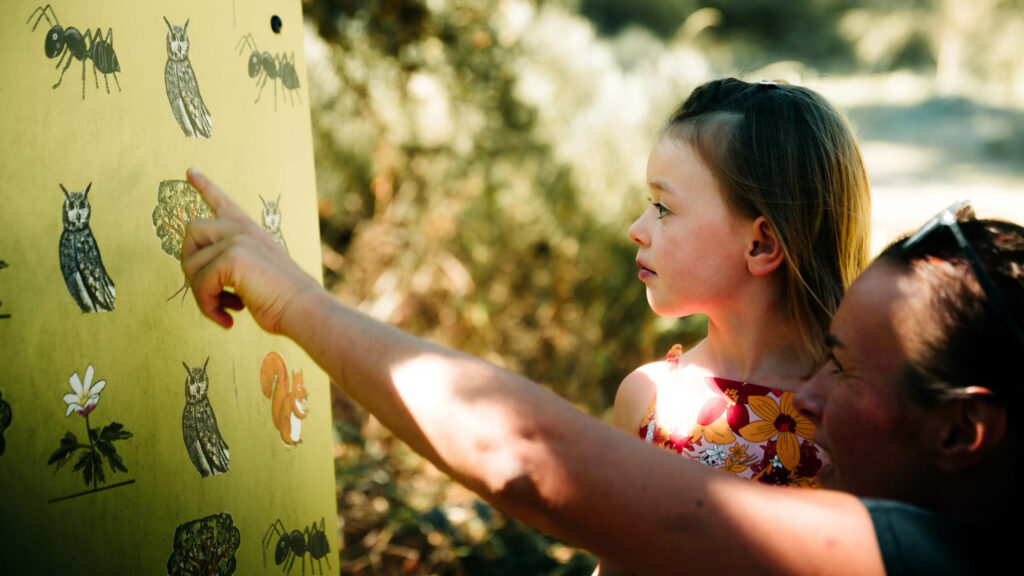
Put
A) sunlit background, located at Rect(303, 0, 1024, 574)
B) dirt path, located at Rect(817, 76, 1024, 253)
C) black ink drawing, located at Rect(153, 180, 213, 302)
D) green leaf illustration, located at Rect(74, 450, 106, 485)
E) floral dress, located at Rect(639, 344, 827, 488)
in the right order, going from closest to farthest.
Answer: green leaf illustration, located at Rect(74, 450, 106, 485), black ink drawing, located at Rect(153, 180, 213, 302), floral dress, located at Rect(639, 344, 827, 488), sunlit background, located at Rect(303, 0, 1024, 574), dirt path, located at Rect(817, 76, 1024, 253)

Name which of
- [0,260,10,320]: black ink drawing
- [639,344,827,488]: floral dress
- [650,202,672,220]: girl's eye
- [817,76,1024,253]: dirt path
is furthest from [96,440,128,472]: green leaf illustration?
[817,76,1024,253]: dirt path

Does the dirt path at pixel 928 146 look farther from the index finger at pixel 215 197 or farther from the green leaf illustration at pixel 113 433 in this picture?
the green leaf illustration at pixel 113 433

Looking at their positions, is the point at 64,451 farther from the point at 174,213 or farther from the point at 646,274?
the point at 646,274

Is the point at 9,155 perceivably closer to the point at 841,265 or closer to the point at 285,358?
the point at 285,358

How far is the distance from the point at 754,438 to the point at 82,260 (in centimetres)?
126

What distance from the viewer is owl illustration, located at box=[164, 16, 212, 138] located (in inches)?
57.0

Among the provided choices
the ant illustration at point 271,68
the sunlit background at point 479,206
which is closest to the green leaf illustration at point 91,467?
the ant illustration at point 271,68

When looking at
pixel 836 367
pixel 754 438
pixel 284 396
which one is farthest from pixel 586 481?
pixel 284 396

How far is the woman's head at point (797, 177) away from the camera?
162 centimetres

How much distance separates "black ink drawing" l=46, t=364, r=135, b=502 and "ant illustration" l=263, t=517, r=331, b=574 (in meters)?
0.42

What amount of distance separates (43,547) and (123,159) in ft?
2.06

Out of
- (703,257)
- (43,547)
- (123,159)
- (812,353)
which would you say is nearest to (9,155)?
(123,159)

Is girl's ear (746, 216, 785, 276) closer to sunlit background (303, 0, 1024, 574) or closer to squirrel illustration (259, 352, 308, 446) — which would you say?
squirrel illustration (259, 352, 308, 446)

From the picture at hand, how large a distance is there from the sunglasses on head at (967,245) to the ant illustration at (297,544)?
1.31m
